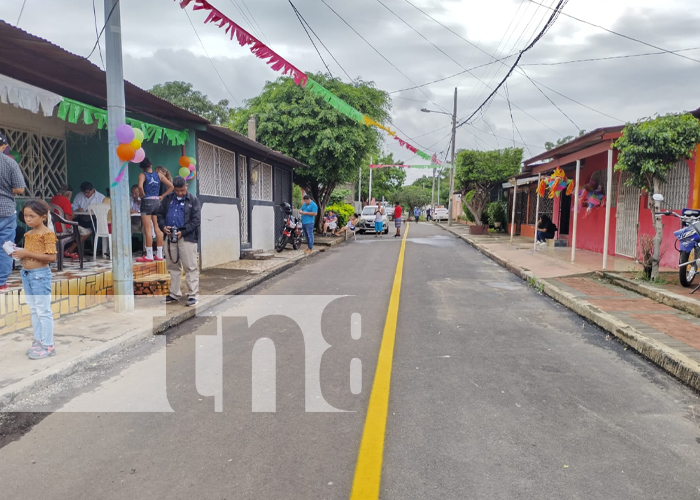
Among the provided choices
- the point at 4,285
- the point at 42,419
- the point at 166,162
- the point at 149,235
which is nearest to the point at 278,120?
the point at 166,162

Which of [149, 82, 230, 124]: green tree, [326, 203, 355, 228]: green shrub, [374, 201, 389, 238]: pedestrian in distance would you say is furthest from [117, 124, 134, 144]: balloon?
[149, 82, 230, 124]: green tree

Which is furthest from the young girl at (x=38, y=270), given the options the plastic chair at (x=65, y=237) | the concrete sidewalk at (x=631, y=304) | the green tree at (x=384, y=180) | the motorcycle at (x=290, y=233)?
the green tree at (x=384, y=180)

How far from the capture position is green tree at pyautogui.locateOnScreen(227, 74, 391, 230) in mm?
20047

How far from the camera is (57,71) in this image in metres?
7.15

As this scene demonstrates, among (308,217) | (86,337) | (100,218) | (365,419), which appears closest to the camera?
(365,419)

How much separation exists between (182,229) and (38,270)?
105 inches

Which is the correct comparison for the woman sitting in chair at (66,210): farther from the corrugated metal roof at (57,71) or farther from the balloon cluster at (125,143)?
the balloon cluster at (125,143)

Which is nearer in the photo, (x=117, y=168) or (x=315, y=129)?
A: (x=117, y=168)

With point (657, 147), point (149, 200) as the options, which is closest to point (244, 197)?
point (149, 200)

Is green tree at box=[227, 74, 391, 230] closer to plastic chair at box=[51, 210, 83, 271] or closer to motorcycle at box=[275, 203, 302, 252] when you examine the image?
motorcycle at box=[275, 203, 302, 252]

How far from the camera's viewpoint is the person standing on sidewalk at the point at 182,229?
7402 mm

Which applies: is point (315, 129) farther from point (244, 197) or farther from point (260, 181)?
point (244, 197)

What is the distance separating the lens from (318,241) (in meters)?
20.9

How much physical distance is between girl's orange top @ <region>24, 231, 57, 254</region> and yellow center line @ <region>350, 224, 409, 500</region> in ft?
11.0
